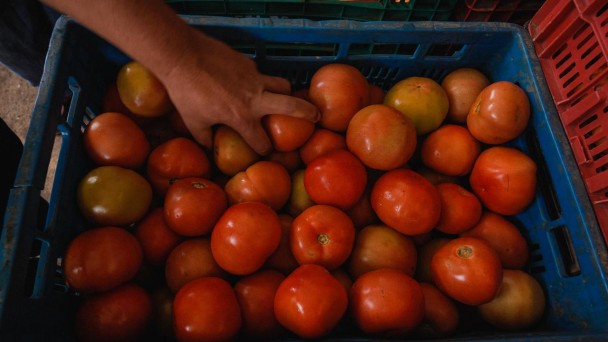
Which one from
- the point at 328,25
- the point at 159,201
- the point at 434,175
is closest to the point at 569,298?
the point at 434,175

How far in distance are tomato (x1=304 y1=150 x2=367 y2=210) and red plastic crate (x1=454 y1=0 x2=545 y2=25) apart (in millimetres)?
793

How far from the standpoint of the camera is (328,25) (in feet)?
4.36

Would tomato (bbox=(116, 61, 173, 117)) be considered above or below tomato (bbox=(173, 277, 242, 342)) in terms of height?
above

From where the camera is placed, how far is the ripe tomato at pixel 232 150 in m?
1.34

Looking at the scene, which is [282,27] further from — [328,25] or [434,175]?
[434,175]

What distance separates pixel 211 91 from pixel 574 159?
1.12m

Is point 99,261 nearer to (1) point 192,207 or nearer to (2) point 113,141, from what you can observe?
(1) point 192,207

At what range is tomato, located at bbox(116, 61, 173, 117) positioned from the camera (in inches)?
51.5

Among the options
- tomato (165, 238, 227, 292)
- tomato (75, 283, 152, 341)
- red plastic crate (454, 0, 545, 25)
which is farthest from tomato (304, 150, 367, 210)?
red plastic crate (454, 0, 545, 25)

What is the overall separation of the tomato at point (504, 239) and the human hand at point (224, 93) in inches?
26.3

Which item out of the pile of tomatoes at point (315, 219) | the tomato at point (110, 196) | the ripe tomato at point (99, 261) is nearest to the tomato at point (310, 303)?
the pile of tomatoes at point (315, 219)

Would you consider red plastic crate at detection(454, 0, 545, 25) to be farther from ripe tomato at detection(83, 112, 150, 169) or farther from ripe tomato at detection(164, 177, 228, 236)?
ripe tomato at detection(83, 112, 150, 169)

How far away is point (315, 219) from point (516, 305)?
0.66 m

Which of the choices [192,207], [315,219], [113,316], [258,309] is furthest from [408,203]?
[113,316]
